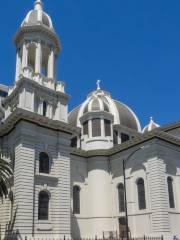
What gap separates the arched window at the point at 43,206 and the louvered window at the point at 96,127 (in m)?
16.4

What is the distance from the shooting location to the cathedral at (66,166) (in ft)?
110

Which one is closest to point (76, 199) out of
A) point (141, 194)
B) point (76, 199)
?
point (76, 199)

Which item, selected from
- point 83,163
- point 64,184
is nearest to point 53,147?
point 64,184

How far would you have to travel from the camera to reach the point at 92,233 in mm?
41281

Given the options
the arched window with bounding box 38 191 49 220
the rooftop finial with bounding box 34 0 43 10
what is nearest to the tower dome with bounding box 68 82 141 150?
the arched window with bounding box 38 191 49 220

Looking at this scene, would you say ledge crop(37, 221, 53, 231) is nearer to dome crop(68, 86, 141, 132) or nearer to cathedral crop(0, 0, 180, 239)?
cathedral crop(0, 0, 180, 239)

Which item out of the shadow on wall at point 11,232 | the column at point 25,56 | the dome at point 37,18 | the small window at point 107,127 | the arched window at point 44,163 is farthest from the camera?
the small window at point 107,127

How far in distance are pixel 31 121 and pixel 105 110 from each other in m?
17.7

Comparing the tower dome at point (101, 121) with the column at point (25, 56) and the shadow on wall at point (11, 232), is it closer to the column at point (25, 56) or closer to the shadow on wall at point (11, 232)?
the column at point (25, 56)

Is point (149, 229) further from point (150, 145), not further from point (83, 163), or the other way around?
point (83, 163)

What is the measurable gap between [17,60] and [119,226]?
1063 inches

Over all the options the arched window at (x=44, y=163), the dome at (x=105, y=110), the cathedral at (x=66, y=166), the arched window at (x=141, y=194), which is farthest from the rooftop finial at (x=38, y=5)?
the arched window at (x=141, y=194)

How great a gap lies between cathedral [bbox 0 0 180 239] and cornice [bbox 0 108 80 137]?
0.37 ft

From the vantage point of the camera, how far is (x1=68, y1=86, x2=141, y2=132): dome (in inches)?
1969
